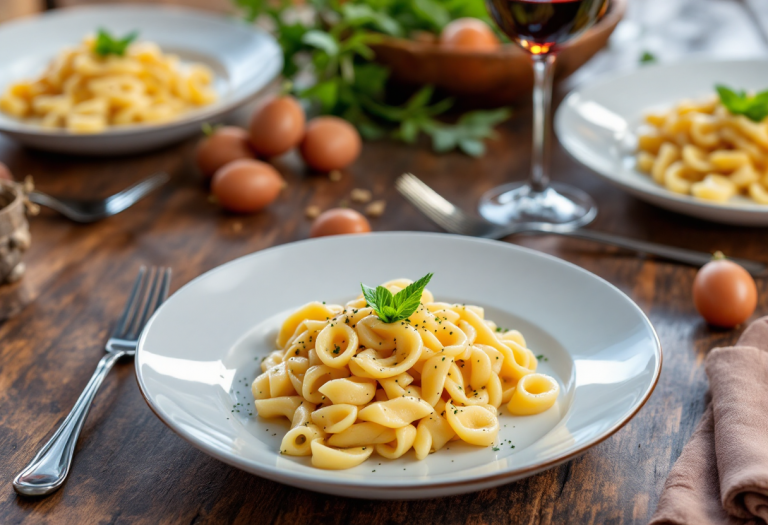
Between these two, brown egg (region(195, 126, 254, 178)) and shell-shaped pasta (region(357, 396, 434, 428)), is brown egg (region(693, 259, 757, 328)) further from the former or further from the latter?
brown egg (region(195, 126, 254, 178))

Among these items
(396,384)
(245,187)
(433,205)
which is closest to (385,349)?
(396,384)

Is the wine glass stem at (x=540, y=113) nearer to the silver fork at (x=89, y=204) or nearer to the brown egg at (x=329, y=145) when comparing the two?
the brown egg at (x=329, y=145)

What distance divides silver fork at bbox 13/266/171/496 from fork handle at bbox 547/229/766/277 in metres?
1.04

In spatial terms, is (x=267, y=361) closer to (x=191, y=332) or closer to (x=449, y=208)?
(x=191, y=332)

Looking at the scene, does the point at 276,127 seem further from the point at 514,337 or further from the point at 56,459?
the point at 56,459

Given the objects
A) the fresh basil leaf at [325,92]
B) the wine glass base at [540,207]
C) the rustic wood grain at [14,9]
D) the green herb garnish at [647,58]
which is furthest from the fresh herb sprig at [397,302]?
the rustic wood grain at [14,9]

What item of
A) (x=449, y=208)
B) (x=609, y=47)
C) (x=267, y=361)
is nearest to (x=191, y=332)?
(x=267, y=361)

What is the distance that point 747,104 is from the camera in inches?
80.2

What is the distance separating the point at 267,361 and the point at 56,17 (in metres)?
2.47

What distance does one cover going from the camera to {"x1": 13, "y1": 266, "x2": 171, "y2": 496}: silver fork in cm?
128

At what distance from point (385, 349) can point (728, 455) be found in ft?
1.90

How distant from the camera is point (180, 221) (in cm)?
227

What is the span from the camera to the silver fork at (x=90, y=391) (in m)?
1.28

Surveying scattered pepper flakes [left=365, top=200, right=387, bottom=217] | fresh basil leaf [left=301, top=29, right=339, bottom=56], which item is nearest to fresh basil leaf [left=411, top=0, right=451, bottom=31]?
fresh basil leaf [left=301, top=29, right=339, bottom=56]
